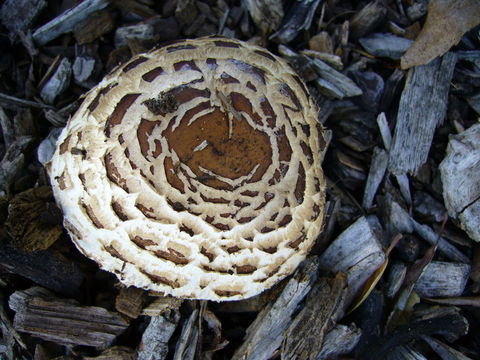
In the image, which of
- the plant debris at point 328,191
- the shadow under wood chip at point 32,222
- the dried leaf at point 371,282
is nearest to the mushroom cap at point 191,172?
the shadow under wood chip at point 32,222

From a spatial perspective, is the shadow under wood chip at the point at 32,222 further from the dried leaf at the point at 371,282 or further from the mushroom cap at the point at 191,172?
the dried leaf at the point at 371,282

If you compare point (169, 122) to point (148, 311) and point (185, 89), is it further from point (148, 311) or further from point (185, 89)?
point (148, 311)

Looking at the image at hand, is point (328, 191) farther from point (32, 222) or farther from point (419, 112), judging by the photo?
point (32, 222)

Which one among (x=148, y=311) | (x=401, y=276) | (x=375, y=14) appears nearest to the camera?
(x=148, y=311)

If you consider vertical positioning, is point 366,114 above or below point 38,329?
above

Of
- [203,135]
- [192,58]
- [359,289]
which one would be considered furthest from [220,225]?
[359,289]

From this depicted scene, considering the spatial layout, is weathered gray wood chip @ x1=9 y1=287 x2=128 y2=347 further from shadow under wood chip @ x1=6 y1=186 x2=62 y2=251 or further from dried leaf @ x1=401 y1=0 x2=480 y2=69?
dried leaf @ x1=401 y1=0 x2=480 y2=69
